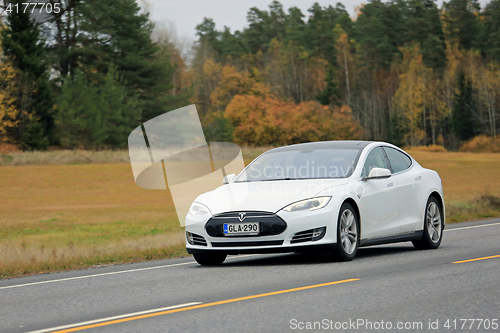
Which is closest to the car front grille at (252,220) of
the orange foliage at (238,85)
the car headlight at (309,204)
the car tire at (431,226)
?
the car headlight at (309,204)

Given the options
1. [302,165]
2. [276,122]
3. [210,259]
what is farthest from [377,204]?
[276,122]

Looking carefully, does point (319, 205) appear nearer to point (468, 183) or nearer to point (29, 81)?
point (468, 183)

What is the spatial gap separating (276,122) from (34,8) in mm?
30782

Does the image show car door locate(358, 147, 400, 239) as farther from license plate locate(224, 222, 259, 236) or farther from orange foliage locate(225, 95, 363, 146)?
orange foliage locate(225, 95, 363, 146)

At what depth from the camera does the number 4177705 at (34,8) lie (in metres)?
72.1

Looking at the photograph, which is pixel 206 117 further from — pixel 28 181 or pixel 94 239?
pixel 94 239

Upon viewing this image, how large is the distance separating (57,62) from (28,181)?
25.3 meters

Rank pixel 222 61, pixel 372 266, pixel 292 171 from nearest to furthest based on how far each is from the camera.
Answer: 1. pixel 372 266
2. pixel 292 171
3. pixel 222 61

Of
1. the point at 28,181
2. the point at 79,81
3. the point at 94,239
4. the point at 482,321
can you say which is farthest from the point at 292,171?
the point at 79,81

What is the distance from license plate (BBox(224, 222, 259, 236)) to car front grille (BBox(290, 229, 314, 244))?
1.67ft

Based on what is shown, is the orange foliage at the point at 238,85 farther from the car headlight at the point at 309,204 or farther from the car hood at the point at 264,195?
the car headlight at the point at 309,204

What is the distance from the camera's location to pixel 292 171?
10.9 m

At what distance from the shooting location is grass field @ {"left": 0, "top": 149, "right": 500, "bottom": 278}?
13734 mm

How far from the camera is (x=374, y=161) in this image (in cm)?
1117
